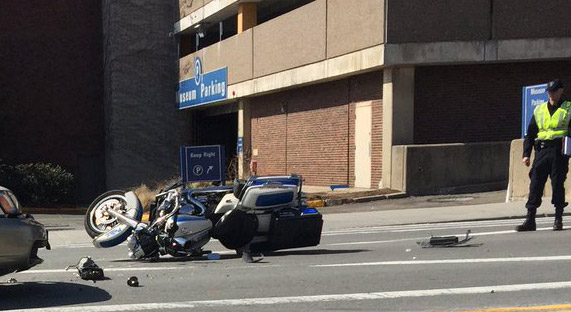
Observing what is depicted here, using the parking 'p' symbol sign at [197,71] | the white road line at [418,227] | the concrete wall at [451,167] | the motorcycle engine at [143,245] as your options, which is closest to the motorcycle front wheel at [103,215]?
the motorcycle engine at [143,245]

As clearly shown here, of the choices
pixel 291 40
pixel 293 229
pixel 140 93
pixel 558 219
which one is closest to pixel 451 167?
pixel 291 40

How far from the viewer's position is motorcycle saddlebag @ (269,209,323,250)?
30.4 feet

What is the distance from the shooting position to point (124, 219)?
30.4ft

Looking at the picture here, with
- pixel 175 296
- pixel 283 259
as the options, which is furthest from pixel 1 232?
pixel 283 259

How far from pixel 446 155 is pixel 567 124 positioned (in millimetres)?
9749

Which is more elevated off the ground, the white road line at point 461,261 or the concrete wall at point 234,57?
the concrete wall at point 234,57

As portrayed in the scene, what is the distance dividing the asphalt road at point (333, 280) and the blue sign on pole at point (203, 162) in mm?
6334

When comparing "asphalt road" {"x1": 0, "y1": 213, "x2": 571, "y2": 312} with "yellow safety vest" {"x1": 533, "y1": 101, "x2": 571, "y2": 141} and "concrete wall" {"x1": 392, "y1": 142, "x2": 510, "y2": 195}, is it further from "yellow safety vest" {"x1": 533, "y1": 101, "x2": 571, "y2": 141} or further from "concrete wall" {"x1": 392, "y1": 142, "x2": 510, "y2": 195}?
"concrete wall" {"x1": 392, "y1": 142, "x2": 510, "y2": 195}

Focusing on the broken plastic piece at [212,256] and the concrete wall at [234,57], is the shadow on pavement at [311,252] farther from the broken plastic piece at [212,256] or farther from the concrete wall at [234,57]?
the concrete wall at [234,57]

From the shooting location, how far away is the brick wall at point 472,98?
20422mm

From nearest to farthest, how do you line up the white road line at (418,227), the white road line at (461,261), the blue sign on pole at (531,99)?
the white road line at (461,261) < the white road line at (418,227) < the blue sign on pole at (531,99)

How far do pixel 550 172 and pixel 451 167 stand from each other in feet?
31.2

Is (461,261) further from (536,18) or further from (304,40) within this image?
(304,40)

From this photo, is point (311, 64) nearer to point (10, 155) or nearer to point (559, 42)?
point (559, 42)
